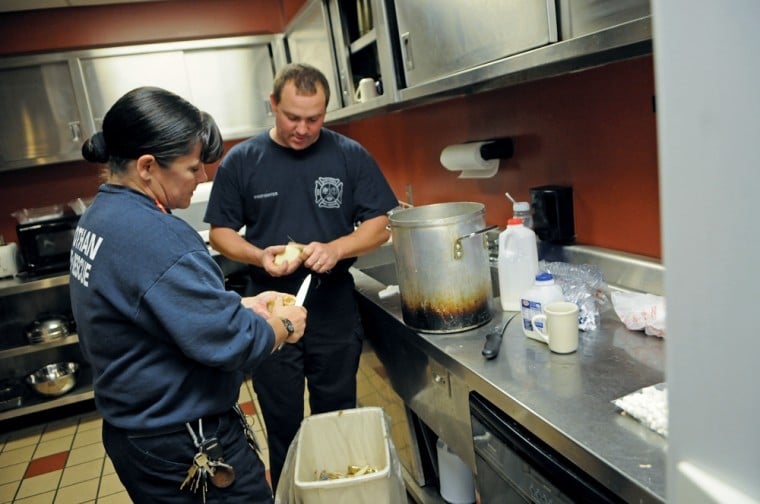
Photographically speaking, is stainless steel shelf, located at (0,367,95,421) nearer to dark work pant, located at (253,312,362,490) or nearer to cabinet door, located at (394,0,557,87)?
dark work pant, located at (253,312,362,490)

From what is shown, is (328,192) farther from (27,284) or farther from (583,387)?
(27,284)

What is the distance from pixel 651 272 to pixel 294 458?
1205 mm

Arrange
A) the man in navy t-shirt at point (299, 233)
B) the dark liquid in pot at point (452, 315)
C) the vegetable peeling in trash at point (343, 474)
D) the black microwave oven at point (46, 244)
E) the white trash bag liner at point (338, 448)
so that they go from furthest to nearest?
1. the black microwave oven at point (46, 244)
2. the man in navy t-shirt at point (299, 233)
3. the vegetable peeling in trash at point (343, 474)
4. the white trash bag liner at point (338, 448)
5. the dark liquid in pot at point (452, 315)

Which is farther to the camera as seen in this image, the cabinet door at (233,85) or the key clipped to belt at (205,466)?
the cabinet door at (233,85)

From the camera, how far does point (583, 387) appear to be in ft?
3.66

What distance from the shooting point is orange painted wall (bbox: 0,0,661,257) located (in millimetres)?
1568

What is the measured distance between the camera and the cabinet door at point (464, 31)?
4.02 feet

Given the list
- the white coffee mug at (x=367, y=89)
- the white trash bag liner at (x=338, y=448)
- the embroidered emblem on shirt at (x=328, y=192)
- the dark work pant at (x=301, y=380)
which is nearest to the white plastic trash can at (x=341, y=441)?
the white trash bag liner at (x=338, y=448)

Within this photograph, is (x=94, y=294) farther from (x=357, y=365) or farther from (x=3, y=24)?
(x=3, y=24)

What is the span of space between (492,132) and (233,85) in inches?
93.2

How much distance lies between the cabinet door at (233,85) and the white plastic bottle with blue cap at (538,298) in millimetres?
3041

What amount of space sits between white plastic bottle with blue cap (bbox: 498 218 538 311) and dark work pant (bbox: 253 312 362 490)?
70cm

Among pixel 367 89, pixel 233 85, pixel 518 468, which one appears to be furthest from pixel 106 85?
pixel 518 468

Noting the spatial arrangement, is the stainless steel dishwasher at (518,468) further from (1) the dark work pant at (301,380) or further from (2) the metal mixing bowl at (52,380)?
(2) the metal mixing bowl at (52,380)
